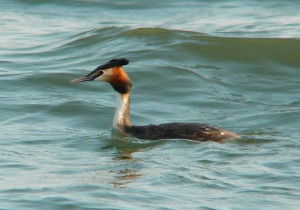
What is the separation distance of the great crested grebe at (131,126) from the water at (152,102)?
0.43ft

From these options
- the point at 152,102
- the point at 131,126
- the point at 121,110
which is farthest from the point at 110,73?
Result: the point at 152,102

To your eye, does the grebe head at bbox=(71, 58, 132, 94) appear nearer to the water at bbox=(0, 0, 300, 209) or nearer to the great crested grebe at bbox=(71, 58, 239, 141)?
the great crested grebe at bbox=(71, 58, 239, 141)

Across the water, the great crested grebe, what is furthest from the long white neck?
the water

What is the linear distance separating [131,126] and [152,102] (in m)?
2.48

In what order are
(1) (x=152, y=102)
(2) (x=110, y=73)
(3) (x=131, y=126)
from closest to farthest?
1. (2) (x=110, y=73)
2. (3) (x=131, y=126)
3. (1) (x=152, y=102)

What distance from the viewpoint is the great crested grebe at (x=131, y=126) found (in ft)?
38.2

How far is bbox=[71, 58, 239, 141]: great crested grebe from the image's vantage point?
38.2ft

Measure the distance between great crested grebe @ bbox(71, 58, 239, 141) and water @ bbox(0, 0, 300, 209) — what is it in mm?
131

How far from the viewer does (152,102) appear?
14914 mm

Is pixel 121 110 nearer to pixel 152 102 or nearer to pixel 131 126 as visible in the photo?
pixel 131 126

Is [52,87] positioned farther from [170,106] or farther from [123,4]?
[123,4]

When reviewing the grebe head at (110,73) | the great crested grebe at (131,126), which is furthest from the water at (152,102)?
the grebe head at (110,73)

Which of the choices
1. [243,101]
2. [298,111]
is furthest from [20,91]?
[298,111]

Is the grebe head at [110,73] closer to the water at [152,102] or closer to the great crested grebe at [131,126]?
the great crested grebe at [131,126]
